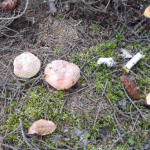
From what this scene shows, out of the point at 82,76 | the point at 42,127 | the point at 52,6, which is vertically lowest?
the point at 42,127

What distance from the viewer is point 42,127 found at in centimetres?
240

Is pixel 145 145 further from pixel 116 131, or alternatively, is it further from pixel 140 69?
pixel 140 69

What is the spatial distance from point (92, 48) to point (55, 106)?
0.93 meters

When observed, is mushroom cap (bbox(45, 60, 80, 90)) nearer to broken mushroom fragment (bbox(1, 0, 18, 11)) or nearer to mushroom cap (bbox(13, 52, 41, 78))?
mushroom cap (bbox(13, 52, 41, 78))

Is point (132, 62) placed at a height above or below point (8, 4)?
below

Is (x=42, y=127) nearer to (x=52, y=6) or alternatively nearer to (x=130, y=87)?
(x=130, y=87)

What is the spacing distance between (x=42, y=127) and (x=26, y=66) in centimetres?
75

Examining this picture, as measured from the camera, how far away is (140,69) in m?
2.93

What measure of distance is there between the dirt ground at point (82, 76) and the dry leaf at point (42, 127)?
8 centimetres

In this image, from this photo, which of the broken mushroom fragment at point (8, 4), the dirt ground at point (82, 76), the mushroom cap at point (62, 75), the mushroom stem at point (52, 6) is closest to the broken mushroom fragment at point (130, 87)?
the dirt ground at point (82, 76)

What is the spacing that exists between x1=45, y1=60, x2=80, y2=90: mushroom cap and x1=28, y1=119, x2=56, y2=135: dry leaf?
418 mm

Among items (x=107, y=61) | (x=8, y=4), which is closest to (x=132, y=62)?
(x=107, y=61)

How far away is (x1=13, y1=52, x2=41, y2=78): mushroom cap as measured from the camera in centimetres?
269

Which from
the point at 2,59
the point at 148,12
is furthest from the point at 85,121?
the point at 148,12
